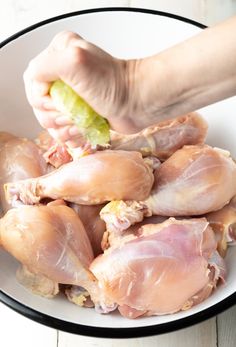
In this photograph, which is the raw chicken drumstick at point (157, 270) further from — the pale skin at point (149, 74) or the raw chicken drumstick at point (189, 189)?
the pale skin at point (149, 74)

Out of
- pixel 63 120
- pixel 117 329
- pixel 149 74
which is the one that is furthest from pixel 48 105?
pixel 117 329

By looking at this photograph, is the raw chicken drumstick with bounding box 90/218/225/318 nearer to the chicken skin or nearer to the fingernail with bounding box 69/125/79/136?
the chicken skin

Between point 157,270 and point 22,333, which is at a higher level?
point 157,270

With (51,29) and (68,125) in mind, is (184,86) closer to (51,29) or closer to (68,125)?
(68,125)

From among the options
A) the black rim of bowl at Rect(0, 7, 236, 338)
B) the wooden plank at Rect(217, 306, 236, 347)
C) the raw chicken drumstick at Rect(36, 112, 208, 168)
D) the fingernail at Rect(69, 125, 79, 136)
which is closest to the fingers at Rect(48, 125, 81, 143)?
the fingernail at Rect(69, 125, 79, 136)

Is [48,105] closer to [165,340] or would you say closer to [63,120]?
[63,120]

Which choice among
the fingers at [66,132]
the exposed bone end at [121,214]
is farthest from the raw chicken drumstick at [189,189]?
the fingers at [66,132]
